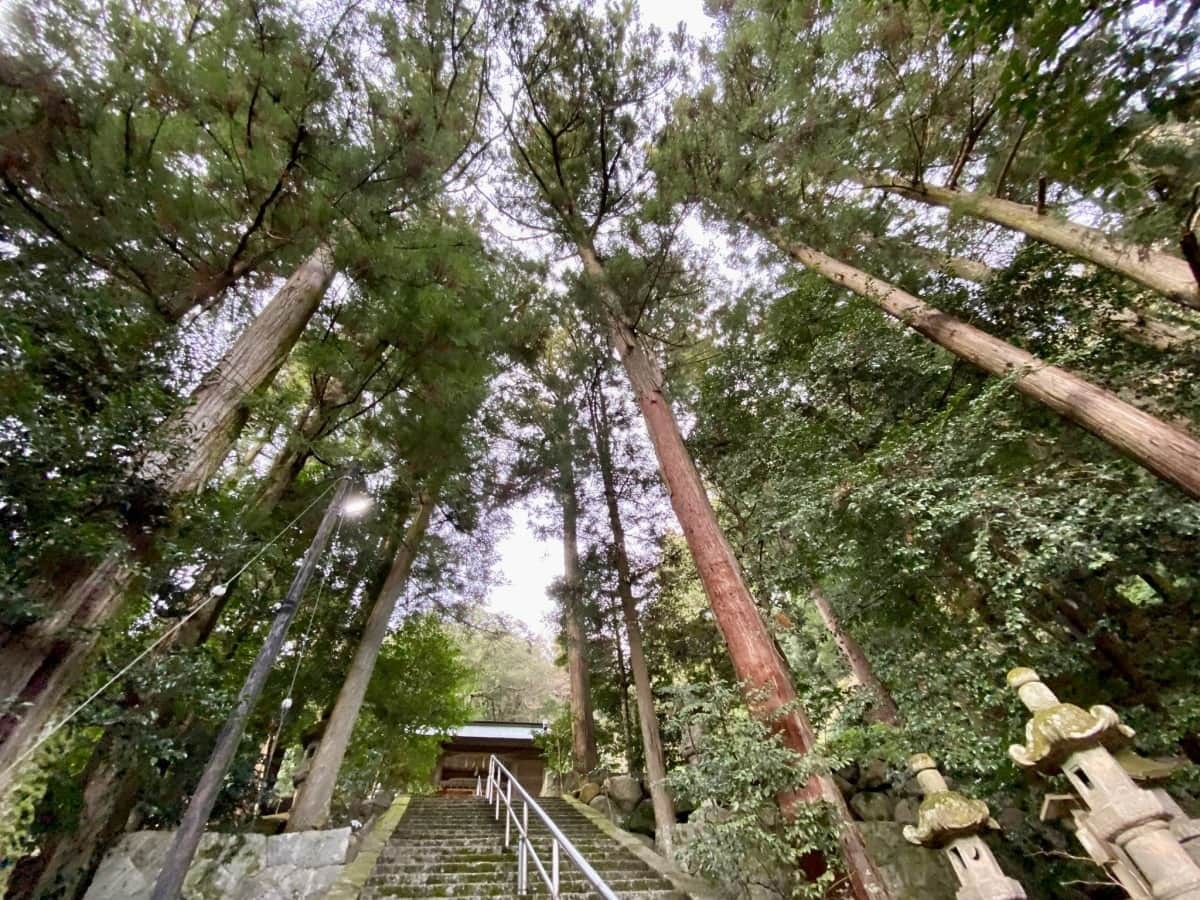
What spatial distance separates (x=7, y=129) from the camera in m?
3.00

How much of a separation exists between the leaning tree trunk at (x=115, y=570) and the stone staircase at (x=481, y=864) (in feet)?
9.10

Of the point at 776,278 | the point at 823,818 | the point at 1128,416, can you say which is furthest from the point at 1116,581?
the point at 776,278

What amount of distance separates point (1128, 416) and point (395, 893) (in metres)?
6.53

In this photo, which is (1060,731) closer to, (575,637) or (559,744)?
(575,637)

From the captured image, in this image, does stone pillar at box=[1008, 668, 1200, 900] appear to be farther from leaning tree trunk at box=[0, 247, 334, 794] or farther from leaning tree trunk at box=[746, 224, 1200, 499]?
leaning tree trunk at box=[0, 247, 334, 794]

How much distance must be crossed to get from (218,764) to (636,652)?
5.14 metres

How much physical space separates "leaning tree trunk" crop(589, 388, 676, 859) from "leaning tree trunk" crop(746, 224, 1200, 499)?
4.42 metres

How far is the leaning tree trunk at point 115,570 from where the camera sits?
2.46 m

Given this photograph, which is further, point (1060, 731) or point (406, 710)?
point (406, 710)

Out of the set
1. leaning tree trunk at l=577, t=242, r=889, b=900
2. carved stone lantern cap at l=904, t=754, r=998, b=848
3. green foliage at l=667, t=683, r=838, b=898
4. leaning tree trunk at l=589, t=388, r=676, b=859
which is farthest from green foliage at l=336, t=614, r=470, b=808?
carved stone lantern cap at l=904, t=754, r=998, b=848

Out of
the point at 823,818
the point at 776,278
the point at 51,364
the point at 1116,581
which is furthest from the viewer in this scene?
the point at 776,278

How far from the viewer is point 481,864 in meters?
4.66

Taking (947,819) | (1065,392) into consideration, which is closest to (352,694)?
(947,819)

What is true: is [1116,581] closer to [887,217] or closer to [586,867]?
[586,867]
